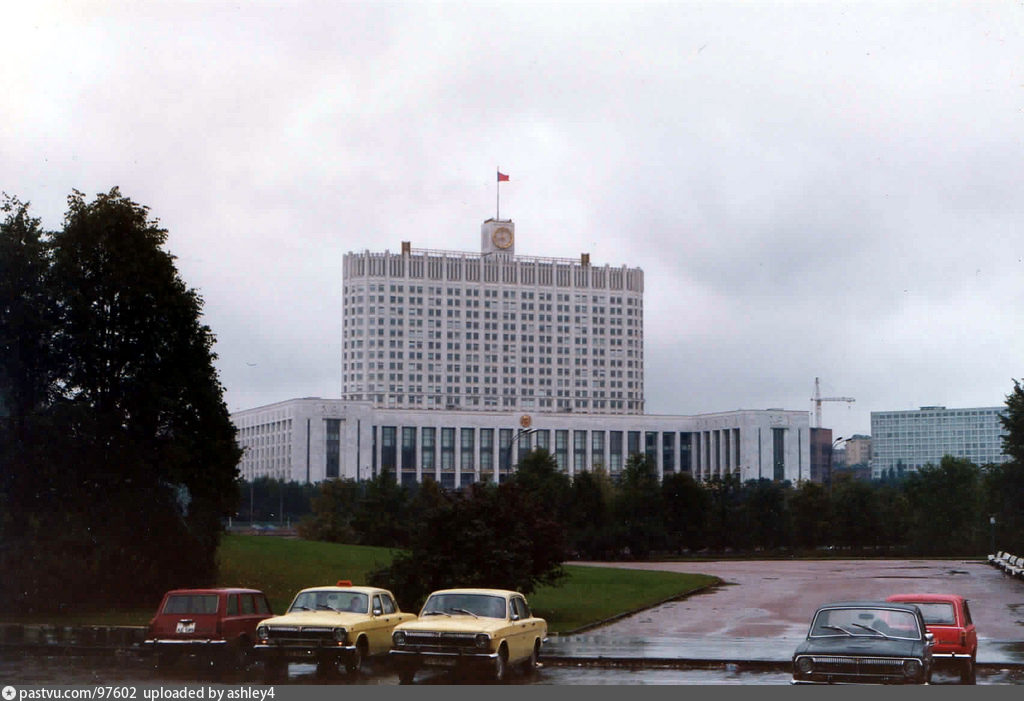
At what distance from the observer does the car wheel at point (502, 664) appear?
19.8m

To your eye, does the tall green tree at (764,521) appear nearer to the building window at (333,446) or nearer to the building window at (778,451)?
the building window at (778,451)

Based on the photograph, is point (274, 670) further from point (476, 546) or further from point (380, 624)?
point (476, 546)

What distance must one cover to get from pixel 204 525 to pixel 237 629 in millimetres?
19819

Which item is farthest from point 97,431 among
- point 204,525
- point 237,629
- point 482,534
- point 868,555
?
point 868,555

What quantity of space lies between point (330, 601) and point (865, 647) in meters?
9.62

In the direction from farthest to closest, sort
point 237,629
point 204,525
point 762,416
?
1. point 762,416
2. point 204,525
3. point 237,629

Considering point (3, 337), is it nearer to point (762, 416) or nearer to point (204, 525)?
point (204, 525)

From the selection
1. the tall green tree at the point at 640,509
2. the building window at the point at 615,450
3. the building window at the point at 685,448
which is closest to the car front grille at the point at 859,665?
the tall green tree at the point at 640,509

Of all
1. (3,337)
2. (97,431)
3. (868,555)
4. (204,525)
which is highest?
(3,337)

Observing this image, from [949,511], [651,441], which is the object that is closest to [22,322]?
[949,511]

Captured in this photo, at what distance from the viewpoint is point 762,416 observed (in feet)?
607

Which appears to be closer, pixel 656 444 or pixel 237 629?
pixel 237 629

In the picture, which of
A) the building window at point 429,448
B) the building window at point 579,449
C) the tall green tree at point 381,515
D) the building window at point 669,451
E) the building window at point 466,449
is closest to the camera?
the tall green tree at point 381,515

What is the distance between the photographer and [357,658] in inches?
825
